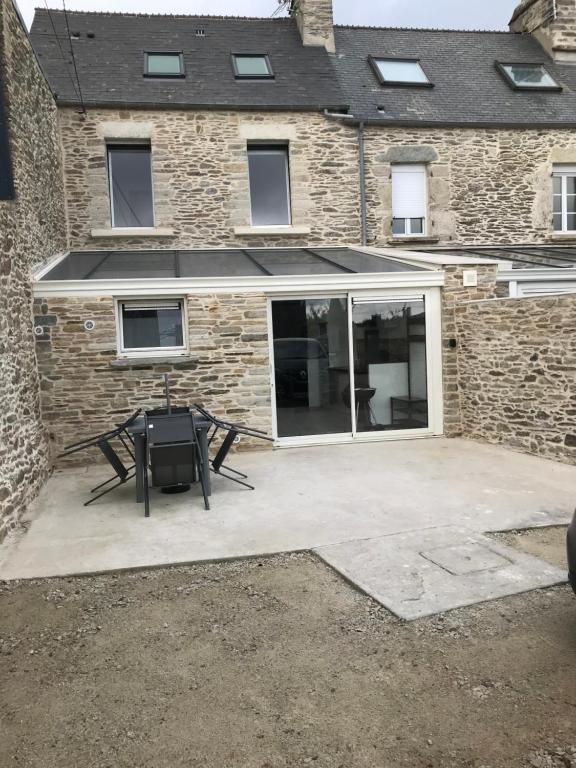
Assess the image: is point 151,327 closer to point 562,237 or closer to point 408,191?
point 408,191

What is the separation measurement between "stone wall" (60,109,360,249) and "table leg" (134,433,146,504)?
555cm

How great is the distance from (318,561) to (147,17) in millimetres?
12608

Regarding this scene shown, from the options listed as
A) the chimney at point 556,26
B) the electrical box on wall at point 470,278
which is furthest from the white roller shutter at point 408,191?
the chimney at point 556,26

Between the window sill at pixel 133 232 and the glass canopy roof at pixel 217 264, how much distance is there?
38cm

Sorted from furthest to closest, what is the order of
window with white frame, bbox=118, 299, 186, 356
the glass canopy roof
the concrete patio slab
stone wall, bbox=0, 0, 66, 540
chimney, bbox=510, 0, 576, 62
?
1. chimney, bbox=510, 0, 576, 62
2. the glass canopy roof
3. window with white frame, bbox=118, 299, 186, 356
4. stone wall, bbox=0, 0, 66, 540
5. the concrete patio slab

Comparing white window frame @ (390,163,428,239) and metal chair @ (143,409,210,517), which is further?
white window frame @ (390,163,428,239)

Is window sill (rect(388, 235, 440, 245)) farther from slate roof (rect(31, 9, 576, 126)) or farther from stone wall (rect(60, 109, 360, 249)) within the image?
slate roof (rect(31, 9, 576, 126))

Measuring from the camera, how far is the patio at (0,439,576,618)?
376cm

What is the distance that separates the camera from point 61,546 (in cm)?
449

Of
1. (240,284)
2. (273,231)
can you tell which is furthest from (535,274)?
(240,284)

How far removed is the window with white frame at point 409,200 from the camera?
35.8ft

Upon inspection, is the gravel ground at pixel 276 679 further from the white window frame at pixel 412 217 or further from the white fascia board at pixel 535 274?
the white window frame at pixel 412 217

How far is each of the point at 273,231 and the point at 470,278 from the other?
381cm

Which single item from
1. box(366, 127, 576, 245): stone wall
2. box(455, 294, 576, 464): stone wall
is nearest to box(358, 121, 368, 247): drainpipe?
box(366, 127, 576, 245): stone wall
